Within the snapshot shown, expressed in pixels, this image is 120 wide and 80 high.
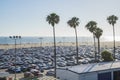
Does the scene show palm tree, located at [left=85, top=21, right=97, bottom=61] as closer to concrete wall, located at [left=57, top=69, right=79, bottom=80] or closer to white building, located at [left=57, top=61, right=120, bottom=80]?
white building, located at [left=57, top=61, right=120, bottom=80]

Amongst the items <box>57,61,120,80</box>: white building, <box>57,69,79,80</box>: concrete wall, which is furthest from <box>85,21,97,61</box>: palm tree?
<box>57,69,79,80</box>: concrete wall

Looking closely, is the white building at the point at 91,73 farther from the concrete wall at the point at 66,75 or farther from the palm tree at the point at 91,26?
the palm tree at the point at 91,26

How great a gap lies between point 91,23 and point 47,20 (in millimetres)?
15821

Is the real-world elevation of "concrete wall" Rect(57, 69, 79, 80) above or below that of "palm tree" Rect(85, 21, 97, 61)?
below

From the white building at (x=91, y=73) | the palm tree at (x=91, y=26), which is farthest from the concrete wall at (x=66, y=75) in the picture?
the palm tree at (x=91, y=26)

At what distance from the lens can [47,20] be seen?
5866cm

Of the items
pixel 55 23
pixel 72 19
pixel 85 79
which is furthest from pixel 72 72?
pixel 72 19

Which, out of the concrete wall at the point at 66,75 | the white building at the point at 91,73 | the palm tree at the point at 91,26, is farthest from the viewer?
the palm tree at the point at 91,26

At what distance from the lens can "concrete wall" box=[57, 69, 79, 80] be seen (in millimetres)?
33781

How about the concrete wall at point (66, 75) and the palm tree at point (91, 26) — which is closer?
the concrete wall at point (66, 75)

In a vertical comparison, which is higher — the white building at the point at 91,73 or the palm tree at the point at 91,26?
the palm tree at the point at 91,26

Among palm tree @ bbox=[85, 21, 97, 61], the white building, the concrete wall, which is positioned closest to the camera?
the white building

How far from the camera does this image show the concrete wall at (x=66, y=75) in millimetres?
33781

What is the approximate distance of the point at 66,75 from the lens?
1435 inches
